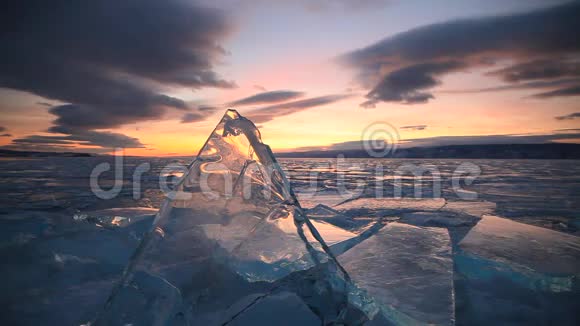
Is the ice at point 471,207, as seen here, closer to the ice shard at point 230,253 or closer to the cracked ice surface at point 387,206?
the cracked ice surface at point 387,206

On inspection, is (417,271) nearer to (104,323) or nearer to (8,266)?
(104,323)

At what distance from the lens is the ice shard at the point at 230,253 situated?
1.24 meters

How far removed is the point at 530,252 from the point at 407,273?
1.16 metres

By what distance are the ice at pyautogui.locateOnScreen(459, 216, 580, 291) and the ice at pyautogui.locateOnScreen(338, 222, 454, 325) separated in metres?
0.26

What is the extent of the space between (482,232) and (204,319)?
2.75 meters

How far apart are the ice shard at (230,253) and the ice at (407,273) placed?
0.28 meters

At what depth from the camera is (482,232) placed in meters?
2.70

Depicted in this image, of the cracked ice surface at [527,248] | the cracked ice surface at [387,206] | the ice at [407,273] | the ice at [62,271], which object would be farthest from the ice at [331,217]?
the ice at [62,271]

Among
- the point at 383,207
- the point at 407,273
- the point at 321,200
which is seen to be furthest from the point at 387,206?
the point at 407,273

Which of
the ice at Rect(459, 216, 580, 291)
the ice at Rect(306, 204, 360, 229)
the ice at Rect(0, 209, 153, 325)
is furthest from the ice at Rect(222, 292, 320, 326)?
the ice at Rect(306, 204, 360, 229)

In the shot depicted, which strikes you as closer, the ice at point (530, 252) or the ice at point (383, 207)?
the ice at point (530, 252)

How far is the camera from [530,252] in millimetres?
2123

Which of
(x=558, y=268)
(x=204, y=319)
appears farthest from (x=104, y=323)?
(x=558, y=268)

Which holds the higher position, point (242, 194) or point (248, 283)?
point (242, 194)
